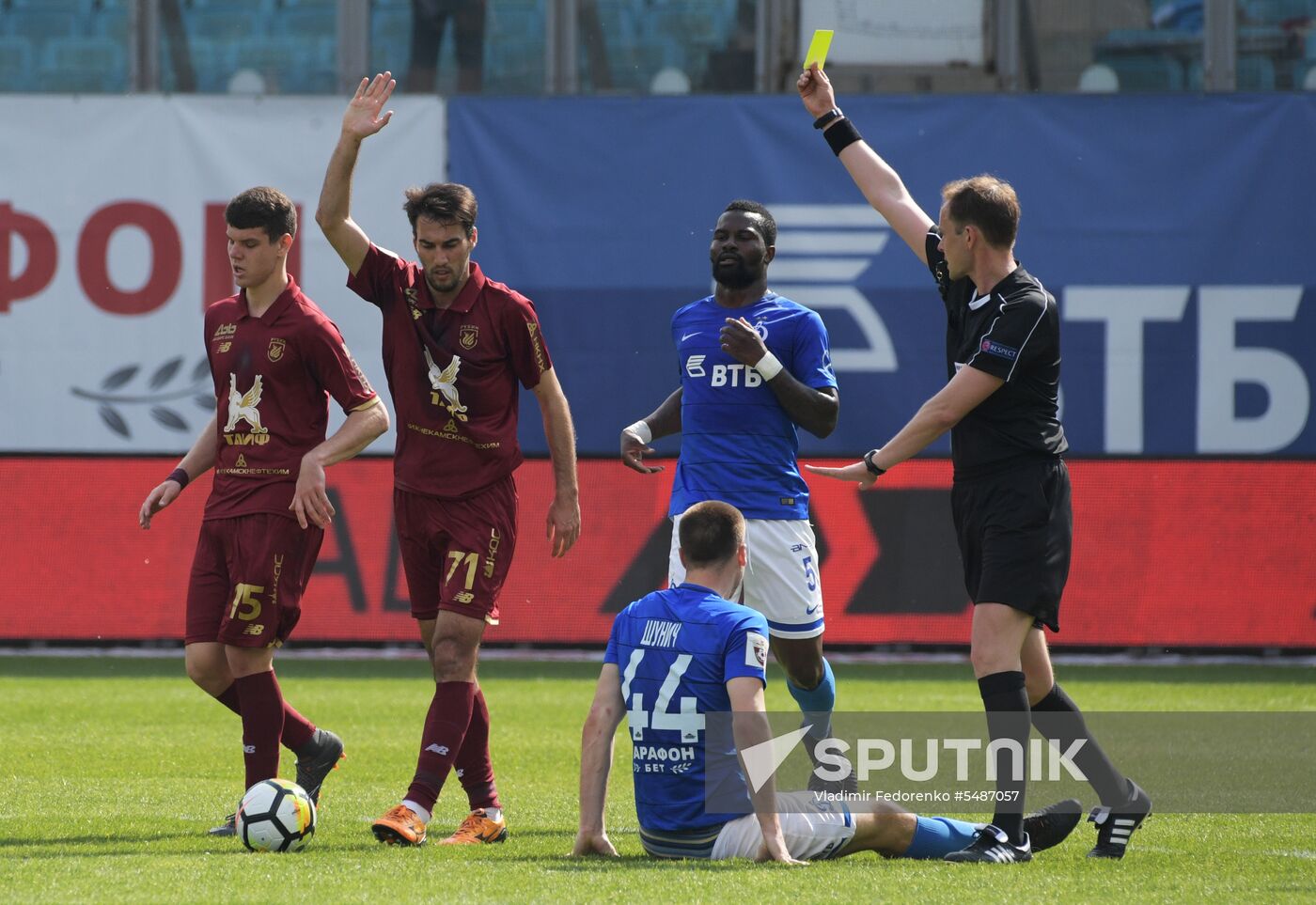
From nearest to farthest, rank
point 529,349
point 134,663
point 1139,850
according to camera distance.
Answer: point 1139,850, point 529,349, point 134,663

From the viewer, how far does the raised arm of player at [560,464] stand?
6.16 meters

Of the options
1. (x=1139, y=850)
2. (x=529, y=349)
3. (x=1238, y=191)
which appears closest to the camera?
(x=1139, y=850)

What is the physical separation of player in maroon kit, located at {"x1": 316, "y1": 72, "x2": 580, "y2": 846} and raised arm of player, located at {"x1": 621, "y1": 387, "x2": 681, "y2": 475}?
457 mm

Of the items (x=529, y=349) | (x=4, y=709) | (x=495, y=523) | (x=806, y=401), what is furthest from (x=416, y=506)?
(x=4, y=709)

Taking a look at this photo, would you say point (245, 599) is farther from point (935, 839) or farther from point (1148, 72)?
point (1148, 72)

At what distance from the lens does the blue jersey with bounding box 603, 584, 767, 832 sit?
4.94 metres

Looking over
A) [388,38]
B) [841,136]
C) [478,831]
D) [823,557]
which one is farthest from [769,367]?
[388,38]

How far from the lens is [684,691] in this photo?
4934 mm

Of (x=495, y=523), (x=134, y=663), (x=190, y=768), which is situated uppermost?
(x=495, y=523)

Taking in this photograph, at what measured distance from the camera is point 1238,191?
565 inches

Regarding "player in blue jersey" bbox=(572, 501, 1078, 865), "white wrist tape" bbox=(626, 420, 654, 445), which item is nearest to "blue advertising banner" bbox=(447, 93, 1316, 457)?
"white wrist tape" bbox=(626, 420, 654, 445)

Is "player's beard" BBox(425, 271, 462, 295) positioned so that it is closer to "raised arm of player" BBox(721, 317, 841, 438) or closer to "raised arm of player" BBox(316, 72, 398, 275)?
"raised arm of player" BBox(316, 72, 398, 275)

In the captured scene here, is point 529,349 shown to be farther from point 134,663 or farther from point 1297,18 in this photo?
point 1297,18

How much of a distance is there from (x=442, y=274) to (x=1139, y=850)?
311 centimetres
